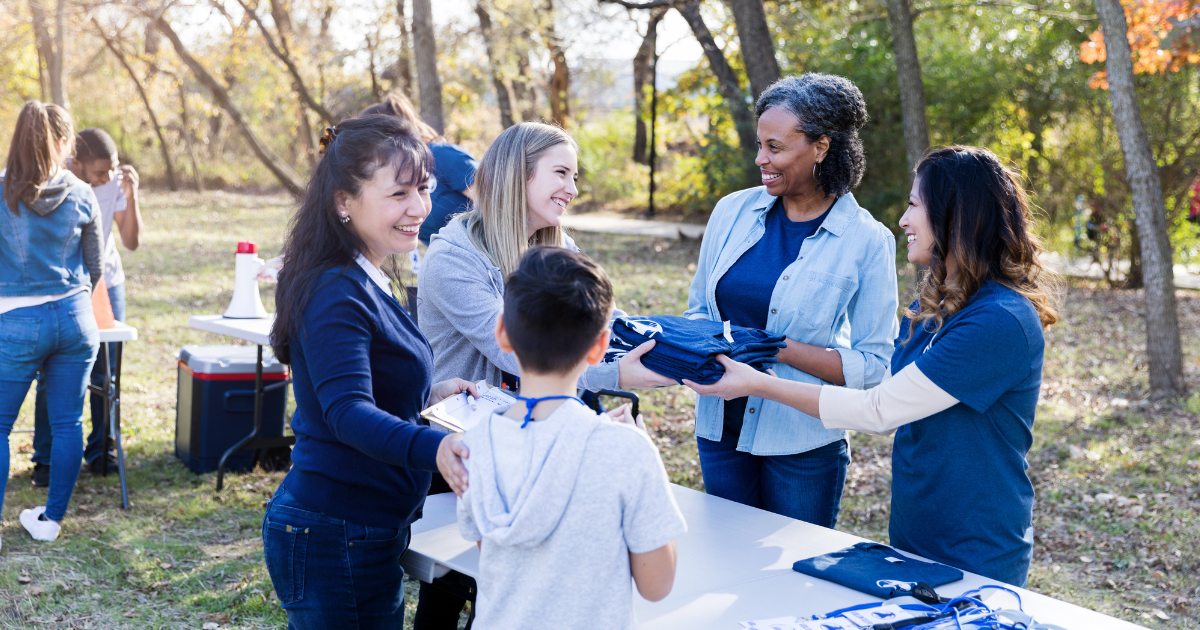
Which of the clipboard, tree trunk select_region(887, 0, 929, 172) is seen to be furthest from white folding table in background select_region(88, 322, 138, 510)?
tree trunk select_region(887, 0, 929, 172)

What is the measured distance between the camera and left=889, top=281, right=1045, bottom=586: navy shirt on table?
6.95 ft

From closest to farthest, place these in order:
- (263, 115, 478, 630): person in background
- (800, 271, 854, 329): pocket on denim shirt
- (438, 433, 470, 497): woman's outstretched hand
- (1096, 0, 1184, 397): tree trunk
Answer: (438, 433, 470, 497): woman's outstretched hand → (263, 115, 478, 630): person in background → (800, 271, 854, 329): pocket on denim shirt → (1096, 0, 1184, 397): tree trunk

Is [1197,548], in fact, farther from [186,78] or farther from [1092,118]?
[186,78]

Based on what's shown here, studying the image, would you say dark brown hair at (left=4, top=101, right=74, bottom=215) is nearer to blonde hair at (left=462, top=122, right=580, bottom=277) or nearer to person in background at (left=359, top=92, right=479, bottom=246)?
person in background at (left=359, top=92, right=479, bottom=246)

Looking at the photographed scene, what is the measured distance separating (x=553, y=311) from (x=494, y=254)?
100cm

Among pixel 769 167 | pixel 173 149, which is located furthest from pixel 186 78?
pixel 769 167

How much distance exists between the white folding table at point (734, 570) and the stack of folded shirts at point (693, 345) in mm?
402

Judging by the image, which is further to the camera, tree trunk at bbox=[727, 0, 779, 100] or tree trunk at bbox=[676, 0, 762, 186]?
tree trunk at bbox=[676, 0, 762, 186]

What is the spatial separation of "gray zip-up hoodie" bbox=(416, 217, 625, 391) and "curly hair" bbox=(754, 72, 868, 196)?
812 mm

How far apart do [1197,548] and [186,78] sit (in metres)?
24.9

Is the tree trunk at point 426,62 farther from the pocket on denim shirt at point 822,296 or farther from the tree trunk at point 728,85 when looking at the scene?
the pocket on denim shirt at point 822,296

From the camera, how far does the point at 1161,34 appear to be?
29.7ft

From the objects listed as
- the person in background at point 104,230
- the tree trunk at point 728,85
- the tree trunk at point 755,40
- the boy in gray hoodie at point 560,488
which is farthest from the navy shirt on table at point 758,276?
the tree trunk at point 728,85

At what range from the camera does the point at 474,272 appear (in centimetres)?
250
